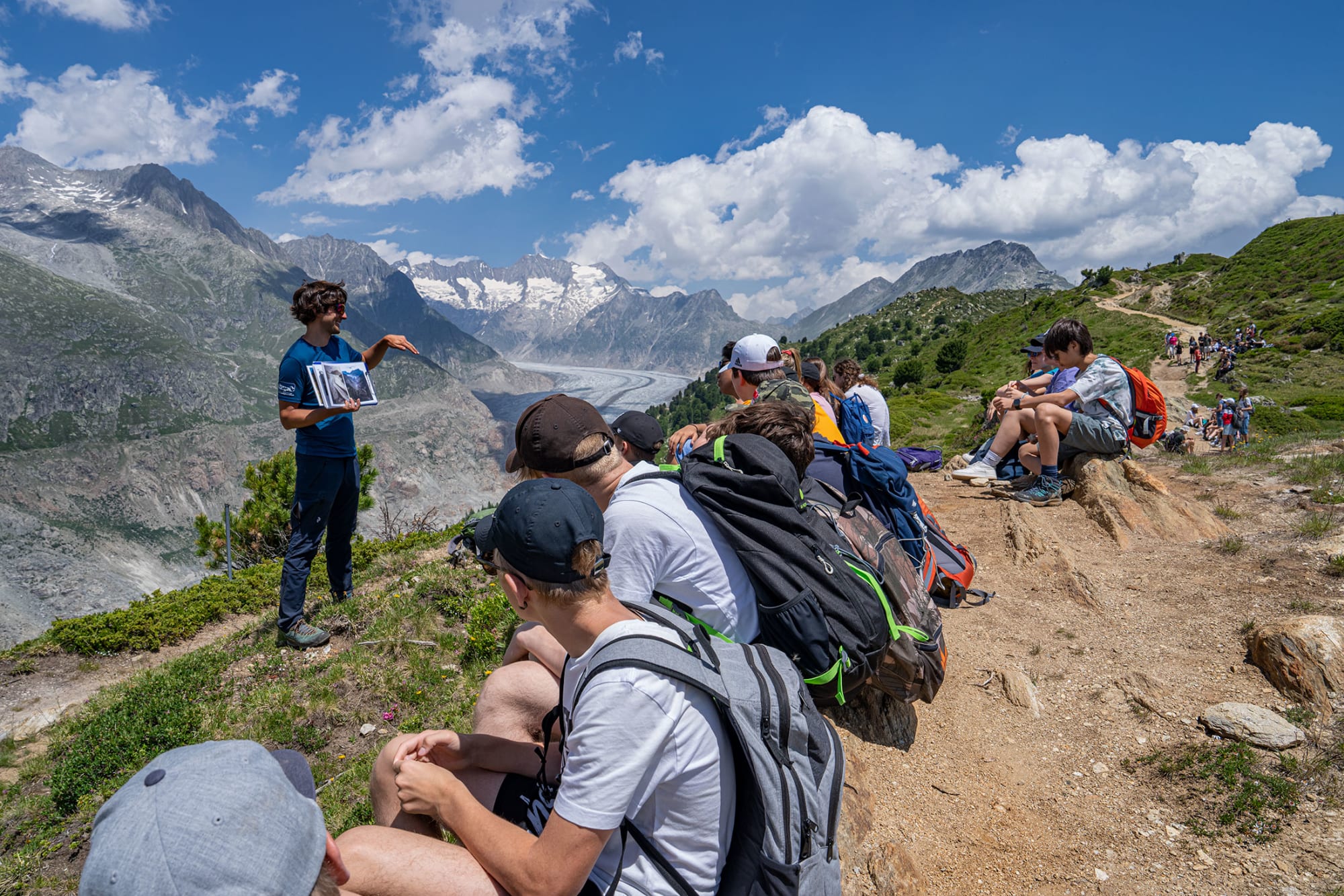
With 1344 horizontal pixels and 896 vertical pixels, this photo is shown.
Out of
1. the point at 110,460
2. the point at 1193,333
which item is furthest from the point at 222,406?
the point at 1193,333

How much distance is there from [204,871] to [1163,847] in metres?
4.11

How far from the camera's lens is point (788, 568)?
9.87ft

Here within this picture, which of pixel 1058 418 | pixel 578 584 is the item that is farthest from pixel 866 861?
pixel 1058 418

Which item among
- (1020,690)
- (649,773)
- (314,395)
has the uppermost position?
(314,395)

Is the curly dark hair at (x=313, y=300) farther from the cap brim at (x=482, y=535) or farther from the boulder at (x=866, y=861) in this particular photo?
the boulder at (x=866, y=861)

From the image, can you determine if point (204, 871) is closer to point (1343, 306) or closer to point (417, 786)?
point (417, 786)

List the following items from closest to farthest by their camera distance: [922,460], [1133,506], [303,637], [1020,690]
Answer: [1020,690]
[303,637]
[1133,506]
[922,460]

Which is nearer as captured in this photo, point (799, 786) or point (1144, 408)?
point (799, 786)

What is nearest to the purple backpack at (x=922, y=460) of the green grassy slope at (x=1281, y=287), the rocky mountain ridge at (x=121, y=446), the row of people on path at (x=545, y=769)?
the row of people on path at (x=545, y=769)

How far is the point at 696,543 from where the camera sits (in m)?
2.93

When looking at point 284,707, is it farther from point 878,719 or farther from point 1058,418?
point 1058,418

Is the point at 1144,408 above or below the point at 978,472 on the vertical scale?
above

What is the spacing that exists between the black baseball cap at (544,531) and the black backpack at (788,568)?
1.06m

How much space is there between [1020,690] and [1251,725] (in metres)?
1.23
